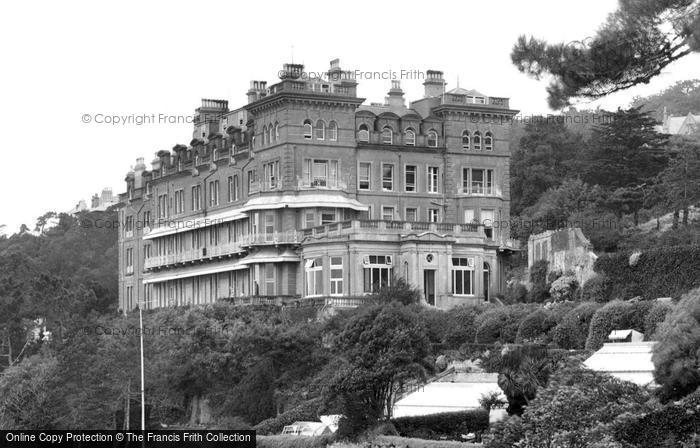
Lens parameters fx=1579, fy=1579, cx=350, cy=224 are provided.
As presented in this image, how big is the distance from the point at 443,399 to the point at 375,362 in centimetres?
311

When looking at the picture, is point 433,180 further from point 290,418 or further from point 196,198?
point 290,418

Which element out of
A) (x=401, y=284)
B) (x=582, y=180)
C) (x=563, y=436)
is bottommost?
(x=563, y=436)

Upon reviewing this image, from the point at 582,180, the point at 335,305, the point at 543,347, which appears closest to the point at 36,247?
the point at 582,180

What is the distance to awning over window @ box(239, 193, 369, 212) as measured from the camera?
7512cm

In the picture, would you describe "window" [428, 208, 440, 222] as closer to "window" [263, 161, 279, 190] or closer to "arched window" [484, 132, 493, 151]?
"arched window" [484, 132, 493, 151]

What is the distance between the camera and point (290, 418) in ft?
189

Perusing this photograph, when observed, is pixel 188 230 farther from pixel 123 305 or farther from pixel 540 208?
pixel 540 208

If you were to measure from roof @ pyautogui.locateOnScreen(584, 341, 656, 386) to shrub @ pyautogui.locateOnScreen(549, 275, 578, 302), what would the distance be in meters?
16.4

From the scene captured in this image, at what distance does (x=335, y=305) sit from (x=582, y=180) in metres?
23.1

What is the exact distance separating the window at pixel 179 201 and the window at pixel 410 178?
15.4 m

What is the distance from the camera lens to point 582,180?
283 feet

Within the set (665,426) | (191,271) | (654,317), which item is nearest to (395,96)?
(191,271)

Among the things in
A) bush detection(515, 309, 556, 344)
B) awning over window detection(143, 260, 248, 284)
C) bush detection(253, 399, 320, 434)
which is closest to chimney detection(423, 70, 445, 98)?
awning over window detection(143, 260, 248, 284)

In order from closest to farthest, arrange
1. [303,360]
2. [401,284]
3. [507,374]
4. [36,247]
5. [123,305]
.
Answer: [507,374] → [303,360] → [401,284] → [123,305] → [36,247]
